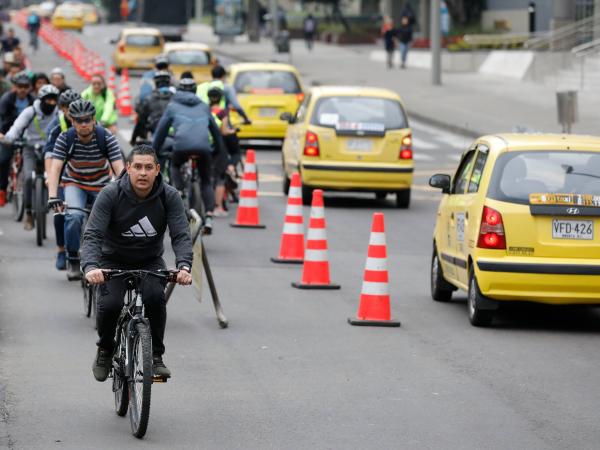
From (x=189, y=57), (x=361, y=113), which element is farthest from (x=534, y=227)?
(x=189, y=57)

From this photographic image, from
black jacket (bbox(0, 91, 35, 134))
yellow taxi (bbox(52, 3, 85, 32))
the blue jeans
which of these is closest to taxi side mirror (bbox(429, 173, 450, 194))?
the blue jeans

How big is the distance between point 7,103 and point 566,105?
10.9m

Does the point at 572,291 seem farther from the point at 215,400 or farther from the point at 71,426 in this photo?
the point at 71,426

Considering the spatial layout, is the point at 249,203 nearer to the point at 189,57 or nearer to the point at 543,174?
the point at 543,174

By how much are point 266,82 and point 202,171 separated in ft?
42.2

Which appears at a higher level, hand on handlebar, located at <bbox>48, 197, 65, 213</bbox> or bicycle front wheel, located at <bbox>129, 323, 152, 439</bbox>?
hand on handlebar, located at <bbox>48, 197, 65, 213</bbox>

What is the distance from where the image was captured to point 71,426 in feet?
29.4

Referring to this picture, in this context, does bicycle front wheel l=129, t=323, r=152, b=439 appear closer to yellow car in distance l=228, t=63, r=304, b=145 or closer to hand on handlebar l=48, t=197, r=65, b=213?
hand on handlebar l=48, t=197, r=65, b=213

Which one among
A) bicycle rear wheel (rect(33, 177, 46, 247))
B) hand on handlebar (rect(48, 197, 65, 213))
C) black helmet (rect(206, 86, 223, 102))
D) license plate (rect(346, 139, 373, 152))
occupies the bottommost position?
bicycle rear wheel (rect(33, 177, 46, 247))

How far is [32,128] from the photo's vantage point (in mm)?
18328

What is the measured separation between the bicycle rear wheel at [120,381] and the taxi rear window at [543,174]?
14.5ft

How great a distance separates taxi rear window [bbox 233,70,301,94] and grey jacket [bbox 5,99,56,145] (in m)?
12.1

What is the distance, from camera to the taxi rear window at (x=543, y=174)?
12547mm

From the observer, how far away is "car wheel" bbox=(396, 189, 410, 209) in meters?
22.6
